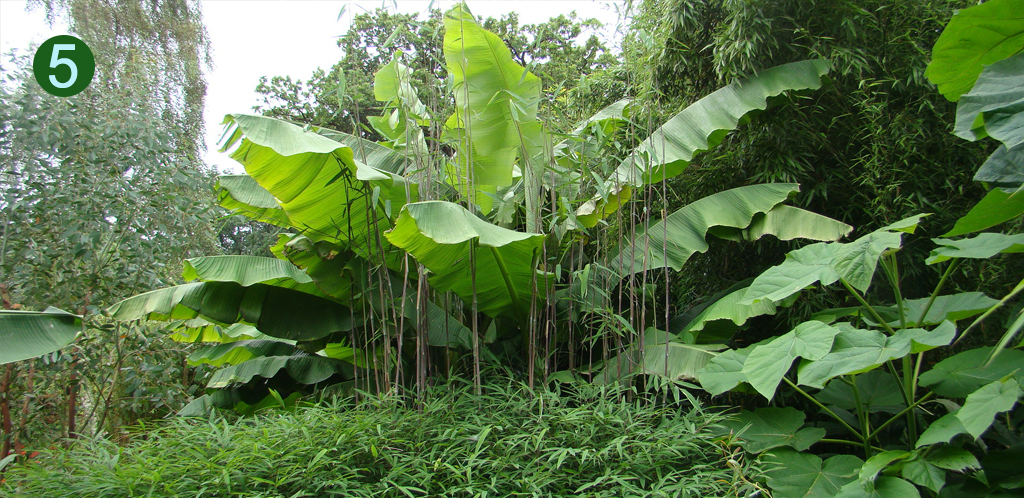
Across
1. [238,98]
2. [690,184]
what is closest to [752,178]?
[690,184]

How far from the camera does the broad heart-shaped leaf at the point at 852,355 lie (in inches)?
72.6

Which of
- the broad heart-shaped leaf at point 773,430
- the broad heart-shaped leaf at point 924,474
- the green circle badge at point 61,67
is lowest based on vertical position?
the broad heart-shaped leaf at point 924,474

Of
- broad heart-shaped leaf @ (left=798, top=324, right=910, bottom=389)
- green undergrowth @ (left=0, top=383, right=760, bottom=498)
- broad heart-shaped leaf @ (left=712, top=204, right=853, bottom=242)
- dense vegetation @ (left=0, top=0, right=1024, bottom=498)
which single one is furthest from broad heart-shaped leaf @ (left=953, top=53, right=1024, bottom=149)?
green undergrowth @ (left=0, top=383, right=760, bottom=498)

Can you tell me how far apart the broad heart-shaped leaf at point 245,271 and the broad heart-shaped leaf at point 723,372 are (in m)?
2.06

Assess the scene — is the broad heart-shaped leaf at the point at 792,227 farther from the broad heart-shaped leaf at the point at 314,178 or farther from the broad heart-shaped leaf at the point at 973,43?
the broad heart-shaped leaf at the point at 314,178

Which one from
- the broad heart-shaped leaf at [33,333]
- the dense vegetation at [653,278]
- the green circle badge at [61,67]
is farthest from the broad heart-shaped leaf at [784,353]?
the green circle badge at [61,67]

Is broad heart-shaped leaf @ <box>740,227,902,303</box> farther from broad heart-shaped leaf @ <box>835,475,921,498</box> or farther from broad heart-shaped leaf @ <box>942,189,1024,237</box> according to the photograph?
broad heart-shaped leaf @ <box>835,475,921,498</box>

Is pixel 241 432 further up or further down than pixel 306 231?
further down

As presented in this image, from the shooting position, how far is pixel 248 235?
14203 mm

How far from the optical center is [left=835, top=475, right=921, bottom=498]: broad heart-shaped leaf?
186 cm

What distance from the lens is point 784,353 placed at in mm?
2066

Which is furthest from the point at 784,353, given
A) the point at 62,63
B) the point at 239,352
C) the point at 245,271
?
the point at 62,63

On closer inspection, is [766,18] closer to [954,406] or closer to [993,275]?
[993,275]

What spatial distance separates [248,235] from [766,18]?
1366 cm
